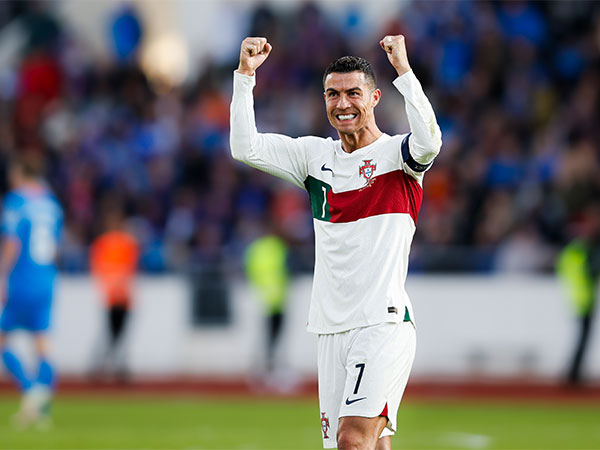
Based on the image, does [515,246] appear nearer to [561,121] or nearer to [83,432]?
[561,121]

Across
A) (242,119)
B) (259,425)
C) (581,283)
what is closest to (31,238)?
(259,425)

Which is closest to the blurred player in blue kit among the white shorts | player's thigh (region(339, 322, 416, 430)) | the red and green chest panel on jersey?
the white shorts

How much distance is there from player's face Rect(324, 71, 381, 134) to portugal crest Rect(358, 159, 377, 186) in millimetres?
187

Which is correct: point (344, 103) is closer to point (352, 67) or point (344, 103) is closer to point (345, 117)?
point (345, 117)

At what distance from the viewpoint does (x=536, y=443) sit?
11391 millimetres

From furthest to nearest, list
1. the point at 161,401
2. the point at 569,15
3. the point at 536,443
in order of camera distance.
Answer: the point at 569,15
the point at 161,401
the point at 536,443

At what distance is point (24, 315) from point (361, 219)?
7185 millimetres

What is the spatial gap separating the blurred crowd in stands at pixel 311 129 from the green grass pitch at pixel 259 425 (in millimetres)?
3541

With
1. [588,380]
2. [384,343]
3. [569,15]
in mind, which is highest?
[569,15]

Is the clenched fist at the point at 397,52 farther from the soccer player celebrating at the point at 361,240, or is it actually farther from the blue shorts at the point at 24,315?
the blue shorts at the point at 24,315

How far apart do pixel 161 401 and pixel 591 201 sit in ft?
24.3

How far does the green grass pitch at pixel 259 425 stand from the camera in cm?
1123

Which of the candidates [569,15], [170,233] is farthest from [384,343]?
[569,15]

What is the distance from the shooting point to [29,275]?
1277 cm
